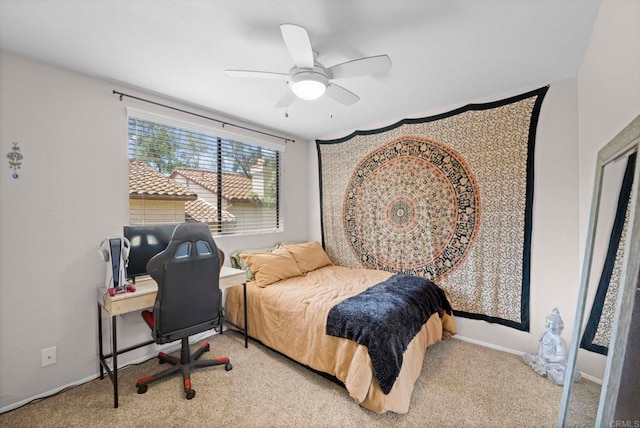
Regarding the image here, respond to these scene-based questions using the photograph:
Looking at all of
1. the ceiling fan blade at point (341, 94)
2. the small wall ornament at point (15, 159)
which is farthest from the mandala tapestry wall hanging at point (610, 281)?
the small wall ornament at point (15, 159)

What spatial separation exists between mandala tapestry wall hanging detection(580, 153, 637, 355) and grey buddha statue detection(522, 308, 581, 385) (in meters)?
0.93

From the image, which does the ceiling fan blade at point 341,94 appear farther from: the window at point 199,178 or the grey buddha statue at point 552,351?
the grey buddha statue at point 552,351

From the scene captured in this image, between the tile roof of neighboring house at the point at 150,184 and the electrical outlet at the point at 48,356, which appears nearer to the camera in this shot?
the electrical outlet at the point at 48,356

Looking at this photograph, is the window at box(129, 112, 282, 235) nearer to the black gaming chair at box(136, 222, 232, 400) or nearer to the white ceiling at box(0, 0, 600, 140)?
the white ceiling at box(0, 0, 600, 140)

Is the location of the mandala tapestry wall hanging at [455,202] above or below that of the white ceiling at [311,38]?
below

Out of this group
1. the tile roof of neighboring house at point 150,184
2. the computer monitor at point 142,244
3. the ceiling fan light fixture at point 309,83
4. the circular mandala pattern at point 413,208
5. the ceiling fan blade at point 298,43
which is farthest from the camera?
the circular mandala pattern at point 413,208

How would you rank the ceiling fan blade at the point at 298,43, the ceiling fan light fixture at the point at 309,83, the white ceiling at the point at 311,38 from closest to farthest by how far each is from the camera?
the ceiling fan blade at the point at 298,43, the white ceiling at the point at 311,38, the ceiling fan light fixture at the point at 309,83

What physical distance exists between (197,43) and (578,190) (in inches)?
121

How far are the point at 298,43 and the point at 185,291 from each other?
176cm

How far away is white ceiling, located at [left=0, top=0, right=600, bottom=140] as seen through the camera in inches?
57.7

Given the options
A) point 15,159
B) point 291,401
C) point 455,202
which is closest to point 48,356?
point 15,159

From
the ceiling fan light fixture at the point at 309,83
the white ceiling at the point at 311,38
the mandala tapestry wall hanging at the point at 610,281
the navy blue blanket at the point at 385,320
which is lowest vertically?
the navy blue blanket at the point at 385,320

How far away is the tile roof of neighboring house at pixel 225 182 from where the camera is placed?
9.17 feet

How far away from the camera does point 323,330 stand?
6.77 ft
